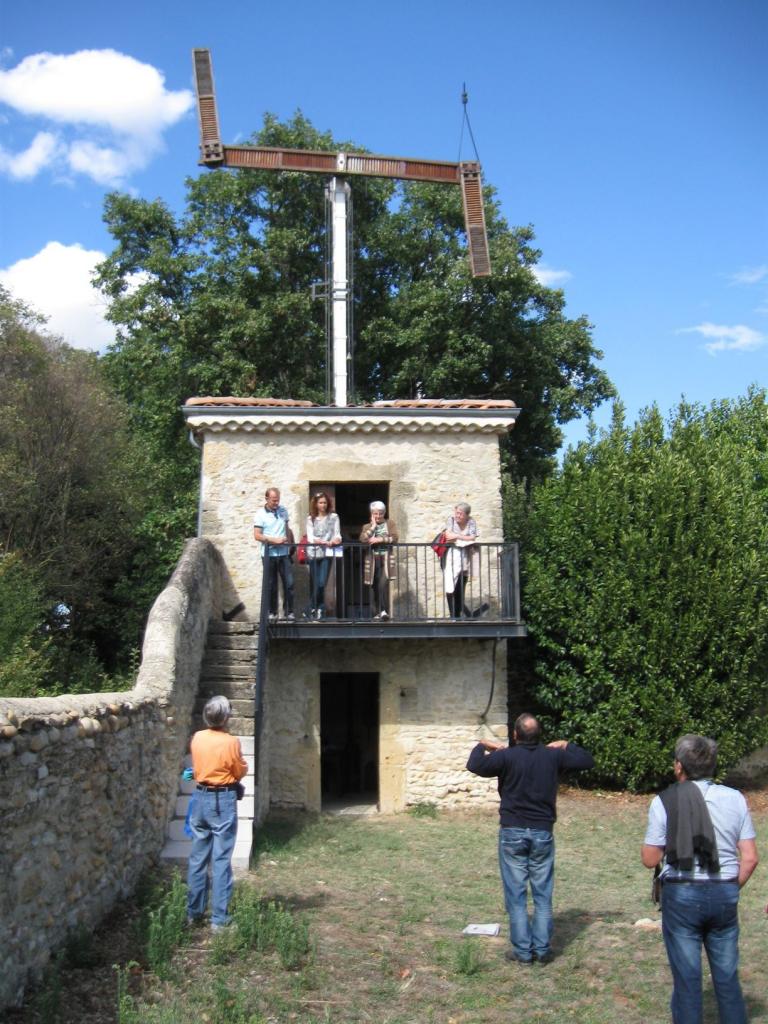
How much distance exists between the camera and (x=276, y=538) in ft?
39.8

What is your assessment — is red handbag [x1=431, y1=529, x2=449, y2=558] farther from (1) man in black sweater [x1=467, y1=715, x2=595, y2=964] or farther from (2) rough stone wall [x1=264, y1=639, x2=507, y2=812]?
(1) man in black sweater [x1=467, y1=715, x2=595, y2=964]

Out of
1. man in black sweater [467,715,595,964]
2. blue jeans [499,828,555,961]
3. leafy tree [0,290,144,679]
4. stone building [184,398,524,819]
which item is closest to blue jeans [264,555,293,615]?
stone building [184,398,524,819]

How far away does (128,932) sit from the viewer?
6.80 m

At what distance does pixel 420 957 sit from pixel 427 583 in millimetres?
7133

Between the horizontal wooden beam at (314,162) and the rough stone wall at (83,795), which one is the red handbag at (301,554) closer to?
the rough stone wall at (83,795)

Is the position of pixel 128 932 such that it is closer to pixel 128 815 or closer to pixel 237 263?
pixel 128 815

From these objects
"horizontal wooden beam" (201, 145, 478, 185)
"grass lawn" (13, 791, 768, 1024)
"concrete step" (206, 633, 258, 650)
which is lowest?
"grass lawn" (13, 791, 768, 1024)

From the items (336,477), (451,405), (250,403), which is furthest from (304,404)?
(451,405)

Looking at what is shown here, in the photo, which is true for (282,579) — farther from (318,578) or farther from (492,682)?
(492,682)

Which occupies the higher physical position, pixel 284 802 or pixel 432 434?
pixel 432 434

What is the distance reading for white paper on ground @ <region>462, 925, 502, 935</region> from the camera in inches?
279

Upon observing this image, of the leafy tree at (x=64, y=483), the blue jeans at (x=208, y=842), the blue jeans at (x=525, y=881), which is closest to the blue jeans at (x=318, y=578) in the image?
the blue jeans at (x=208, y=842)

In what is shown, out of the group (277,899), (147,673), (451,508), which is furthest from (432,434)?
(277,899)

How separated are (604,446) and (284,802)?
6.94 metres
